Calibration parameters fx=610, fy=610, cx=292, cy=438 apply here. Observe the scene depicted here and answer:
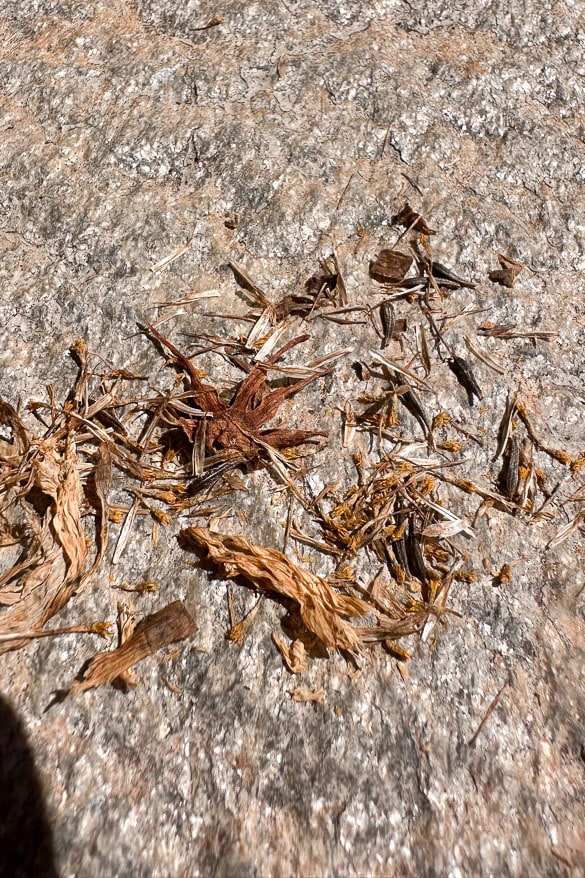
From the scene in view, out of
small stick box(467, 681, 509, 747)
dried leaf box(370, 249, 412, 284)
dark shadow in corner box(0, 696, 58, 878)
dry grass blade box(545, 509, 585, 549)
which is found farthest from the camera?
dried leaf box(370, 249, 412, 284)

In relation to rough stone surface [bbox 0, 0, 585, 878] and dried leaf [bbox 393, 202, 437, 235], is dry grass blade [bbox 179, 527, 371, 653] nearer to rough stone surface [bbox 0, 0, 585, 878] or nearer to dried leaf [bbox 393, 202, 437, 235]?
rough stone surface [bbox 0, 0, 585, 878]

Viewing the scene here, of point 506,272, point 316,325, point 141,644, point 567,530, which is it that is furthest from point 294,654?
point 506,272

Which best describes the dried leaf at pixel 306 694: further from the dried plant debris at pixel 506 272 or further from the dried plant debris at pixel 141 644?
the dried plant debris at pixel 506 272

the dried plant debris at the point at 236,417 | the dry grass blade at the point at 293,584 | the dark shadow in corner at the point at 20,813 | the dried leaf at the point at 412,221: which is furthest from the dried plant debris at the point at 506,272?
the dark shadow in corner at the point at 20,813

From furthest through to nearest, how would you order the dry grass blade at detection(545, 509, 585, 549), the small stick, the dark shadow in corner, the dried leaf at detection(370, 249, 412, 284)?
the dried leaf at detection(370, 249, 412, 284), the dry grass blade at detection(545, 509, 585, 549), the small stick, the dark shadow in corner

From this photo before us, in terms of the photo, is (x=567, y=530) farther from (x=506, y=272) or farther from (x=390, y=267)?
(x=390, y=267)

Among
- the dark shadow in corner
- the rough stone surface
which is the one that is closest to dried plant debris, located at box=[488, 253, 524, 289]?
the rough stone surface
